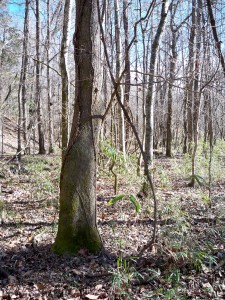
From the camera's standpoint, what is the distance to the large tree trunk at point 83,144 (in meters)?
3.52

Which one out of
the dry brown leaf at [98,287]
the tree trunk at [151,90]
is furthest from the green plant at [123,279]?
the tree trunk at [151,90]

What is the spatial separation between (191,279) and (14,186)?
5.86 m

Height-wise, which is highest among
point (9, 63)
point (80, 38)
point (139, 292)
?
point (9, 63)

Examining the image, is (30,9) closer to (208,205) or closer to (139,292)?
(208,205)

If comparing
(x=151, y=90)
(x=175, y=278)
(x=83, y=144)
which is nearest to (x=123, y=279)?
(x=175, y=278)

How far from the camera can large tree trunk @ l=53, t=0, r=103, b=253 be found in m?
3.52

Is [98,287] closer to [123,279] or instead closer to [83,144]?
[123,279]

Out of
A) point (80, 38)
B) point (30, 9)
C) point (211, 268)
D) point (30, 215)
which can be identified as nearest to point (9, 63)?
point (30, 9)

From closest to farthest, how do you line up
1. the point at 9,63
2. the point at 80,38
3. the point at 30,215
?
the point at 80,38 → the point at 30,215 → the point at 9,63

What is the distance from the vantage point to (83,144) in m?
3.55

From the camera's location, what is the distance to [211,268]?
11.5ft

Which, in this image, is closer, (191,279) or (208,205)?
(191,279)

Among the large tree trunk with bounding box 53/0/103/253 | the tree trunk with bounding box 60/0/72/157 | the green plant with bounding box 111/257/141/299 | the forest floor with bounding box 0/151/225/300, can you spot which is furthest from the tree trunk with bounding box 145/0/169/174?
the green plant with bounding box 111/257/141/299

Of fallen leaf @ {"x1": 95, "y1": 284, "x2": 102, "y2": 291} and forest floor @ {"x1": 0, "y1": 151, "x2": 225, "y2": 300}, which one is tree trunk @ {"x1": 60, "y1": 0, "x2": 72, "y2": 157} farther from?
fallen leaf @ {"x1": 95, "y1": 284, "x2": 102, "y2": 291}
